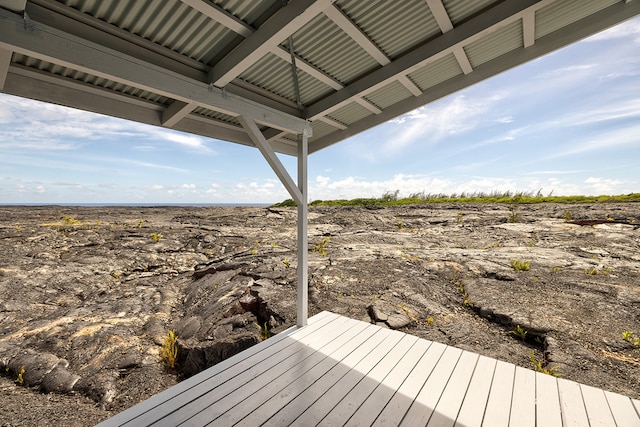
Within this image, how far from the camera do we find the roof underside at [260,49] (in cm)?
174

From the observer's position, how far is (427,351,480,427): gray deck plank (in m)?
1.96

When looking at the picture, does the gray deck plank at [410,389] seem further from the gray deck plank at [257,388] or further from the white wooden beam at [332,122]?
the white wooden beam at [332,122]

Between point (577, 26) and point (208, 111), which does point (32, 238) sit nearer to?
point (208, 111)

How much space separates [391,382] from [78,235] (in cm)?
894

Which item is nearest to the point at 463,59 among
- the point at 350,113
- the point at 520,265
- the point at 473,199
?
the point at 350,113

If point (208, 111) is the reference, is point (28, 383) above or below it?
below

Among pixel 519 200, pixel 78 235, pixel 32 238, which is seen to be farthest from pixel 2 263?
pixel 519 200

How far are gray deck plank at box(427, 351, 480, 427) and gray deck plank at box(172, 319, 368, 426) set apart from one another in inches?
45.2

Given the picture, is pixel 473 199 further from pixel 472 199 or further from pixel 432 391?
pixel 432 391

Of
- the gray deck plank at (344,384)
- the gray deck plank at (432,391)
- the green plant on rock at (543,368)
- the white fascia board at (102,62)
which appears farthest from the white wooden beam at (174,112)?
the green plant on rock at (543,368)

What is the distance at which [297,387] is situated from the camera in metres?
2.32

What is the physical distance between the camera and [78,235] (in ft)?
24.6

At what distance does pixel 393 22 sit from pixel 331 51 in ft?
1.95

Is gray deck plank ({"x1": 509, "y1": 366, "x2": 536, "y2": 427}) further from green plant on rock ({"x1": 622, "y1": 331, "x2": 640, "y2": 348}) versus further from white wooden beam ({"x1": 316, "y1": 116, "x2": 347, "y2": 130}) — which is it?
white wooden beam ({"x1": 316, "y1": 116, "x2": 347, "y2": 130})
